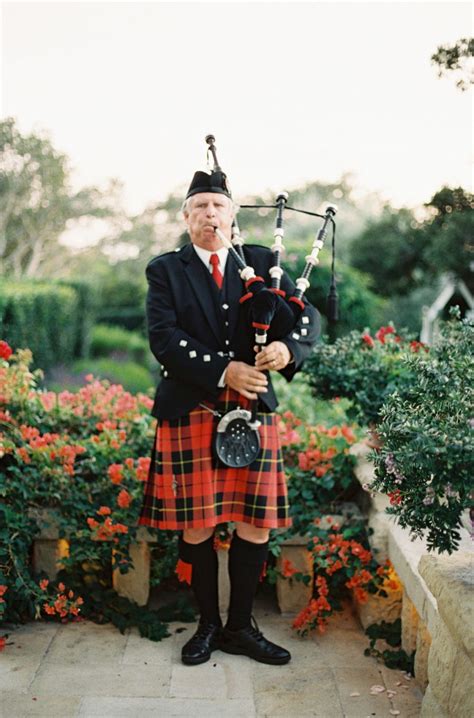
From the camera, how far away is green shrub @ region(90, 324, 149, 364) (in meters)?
11.8

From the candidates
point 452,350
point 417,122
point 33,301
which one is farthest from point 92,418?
point 417,122

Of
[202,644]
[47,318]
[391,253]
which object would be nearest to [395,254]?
[391,253]

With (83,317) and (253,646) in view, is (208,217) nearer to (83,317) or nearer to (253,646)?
(253,646)

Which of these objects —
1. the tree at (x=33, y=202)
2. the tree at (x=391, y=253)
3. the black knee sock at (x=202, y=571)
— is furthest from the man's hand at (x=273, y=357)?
the tree at (x=33, y=202)

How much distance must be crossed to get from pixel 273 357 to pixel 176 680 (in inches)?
40.3

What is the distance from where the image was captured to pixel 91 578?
2.97 m

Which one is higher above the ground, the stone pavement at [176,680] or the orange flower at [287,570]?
the orange flower at [287,570]

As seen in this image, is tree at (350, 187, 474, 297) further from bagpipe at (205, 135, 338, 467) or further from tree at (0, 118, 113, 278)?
bagpipe at (205, 135, 338, 467)

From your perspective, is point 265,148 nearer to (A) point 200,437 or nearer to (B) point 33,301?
(B) point 33,301

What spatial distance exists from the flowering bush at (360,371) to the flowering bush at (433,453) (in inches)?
32.7

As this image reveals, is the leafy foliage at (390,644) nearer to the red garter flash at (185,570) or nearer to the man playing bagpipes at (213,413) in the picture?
the man playing bagpipes at (213,413)

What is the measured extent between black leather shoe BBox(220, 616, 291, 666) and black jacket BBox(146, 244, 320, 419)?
74cm

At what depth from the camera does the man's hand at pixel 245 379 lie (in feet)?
8.12

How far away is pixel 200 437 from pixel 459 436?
101 centimetres
